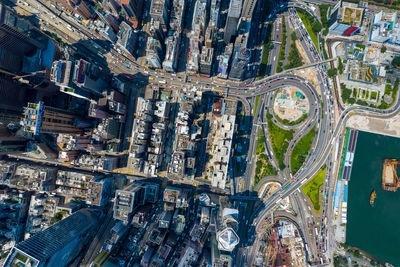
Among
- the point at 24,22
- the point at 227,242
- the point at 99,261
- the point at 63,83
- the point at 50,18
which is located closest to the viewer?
the point at 227,242

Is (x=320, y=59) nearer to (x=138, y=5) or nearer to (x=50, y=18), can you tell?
(x=138, y=5)

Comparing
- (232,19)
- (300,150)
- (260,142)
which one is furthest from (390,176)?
(232,19)

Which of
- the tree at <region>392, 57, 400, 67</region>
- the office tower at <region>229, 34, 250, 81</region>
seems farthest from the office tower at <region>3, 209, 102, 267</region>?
the tree at <region>392, 57, 400, 67</region>

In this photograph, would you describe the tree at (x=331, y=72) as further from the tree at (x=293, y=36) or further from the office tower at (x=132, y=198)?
the office tower at (x=132, y=198)

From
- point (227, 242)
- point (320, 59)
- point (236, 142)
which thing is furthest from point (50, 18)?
point (320, 59)

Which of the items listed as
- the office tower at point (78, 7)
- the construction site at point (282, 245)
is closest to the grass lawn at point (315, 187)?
the construction site at point (282, 245)

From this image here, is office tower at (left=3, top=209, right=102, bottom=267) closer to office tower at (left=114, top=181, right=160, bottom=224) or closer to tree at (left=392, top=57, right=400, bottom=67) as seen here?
office tower at (left=114, top=181, right=160, bottom=224)
